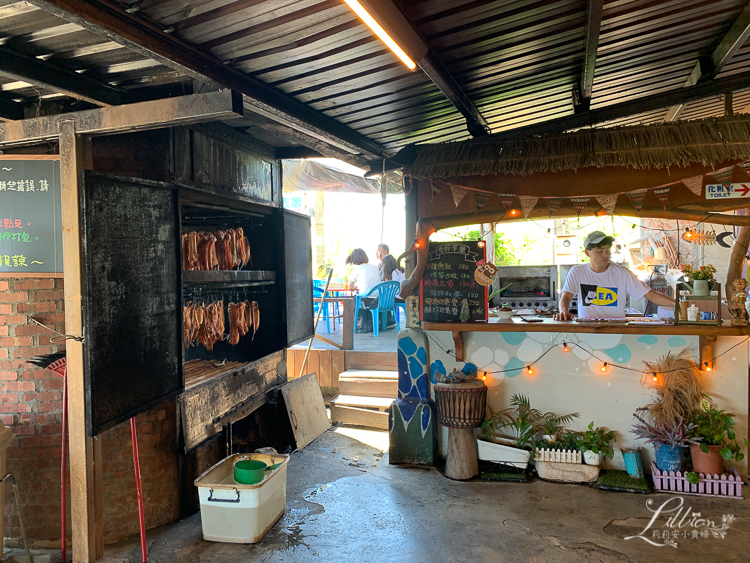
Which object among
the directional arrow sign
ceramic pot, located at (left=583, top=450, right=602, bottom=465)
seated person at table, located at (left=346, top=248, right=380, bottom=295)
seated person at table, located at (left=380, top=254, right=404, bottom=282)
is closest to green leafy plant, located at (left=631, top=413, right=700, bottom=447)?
ceramic pot, located at (left=583, top=450, right=602, bottom=465)

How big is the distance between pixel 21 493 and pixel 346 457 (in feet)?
11.3

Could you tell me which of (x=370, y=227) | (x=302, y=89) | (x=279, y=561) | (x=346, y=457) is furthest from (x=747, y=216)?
(x=370, y=227)

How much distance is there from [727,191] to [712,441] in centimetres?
262

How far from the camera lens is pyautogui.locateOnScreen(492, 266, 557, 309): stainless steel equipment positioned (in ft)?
27.9

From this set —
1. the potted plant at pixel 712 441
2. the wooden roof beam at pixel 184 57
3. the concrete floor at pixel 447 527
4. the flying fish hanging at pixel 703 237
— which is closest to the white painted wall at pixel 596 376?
the potted plant at pixel 712 441

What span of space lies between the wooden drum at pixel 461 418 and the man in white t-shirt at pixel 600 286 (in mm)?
1297

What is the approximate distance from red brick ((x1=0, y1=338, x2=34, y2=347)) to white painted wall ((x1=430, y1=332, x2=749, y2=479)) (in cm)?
455

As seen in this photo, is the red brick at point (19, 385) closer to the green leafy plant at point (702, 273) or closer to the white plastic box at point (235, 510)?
the white plastic box at point (235, 510)

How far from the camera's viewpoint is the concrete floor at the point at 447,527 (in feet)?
13.8

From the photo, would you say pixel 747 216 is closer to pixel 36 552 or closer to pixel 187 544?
pixel 187 544

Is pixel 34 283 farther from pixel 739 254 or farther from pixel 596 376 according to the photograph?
pixel 739 254

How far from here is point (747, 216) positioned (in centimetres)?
542

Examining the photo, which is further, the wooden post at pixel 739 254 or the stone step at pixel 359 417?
the stone step at pixel 359 417

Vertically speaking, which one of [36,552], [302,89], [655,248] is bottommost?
[36,552]
